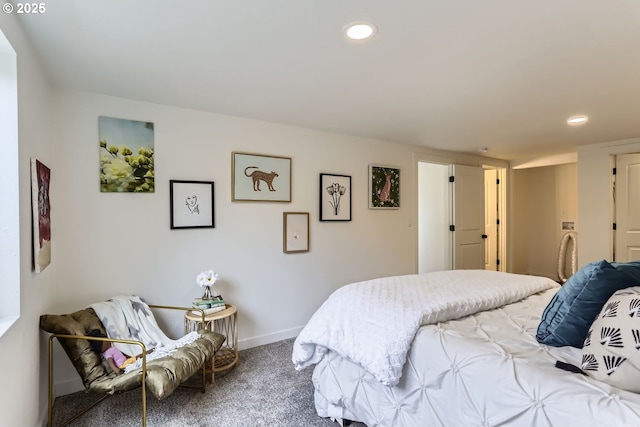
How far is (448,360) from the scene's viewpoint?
1.47m

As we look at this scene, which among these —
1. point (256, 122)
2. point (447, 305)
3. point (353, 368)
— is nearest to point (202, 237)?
point (256, 122)

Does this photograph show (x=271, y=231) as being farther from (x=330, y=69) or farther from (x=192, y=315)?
(x=330, y=69)

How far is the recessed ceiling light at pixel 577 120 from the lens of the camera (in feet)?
10.5

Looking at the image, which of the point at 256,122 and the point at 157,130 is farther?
the point at 256,122

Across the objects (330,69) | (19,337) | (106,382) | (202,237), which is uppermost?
(330,69)

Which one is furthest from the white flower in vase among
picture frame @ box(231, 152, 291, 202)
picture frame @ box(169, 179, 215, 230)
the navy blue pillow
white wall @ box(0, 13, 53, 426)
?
the navy blue pillow

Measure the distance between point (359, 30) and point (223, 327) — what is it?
2.70 m

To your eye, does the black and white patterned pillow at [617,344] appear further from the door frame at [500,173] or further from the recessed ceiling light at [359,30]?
the door frame at [500,173]

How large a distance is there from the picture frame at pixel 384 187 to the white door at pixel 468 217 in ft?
3.85

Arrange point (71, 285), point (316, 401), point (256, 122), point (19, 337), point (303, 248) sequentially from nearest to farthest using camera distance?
point (19, 337) < point (316, 401) < point (71, 285) < point (256, 122) < point (303, 248)

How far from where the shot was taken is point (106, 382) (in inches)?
76.3

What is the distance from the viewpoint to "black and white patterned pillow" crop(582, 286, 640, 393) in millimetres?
1088

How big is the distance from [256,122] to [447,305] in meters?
2.48

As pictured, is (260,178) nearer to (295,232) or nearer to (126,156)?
(295,232)
